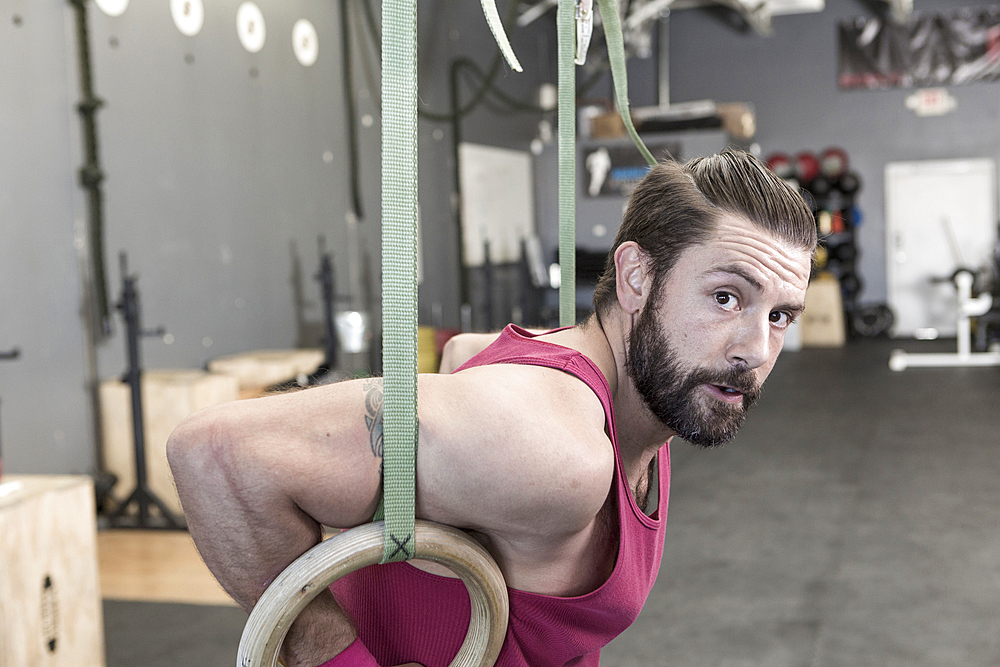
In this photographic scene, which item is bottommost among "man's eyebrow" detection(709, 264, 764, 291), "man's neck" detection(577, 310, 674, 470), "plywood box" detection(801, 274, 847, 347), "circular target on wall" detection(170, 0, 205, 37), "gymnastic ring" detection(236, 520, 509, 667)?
"plywood box" detection(801, 274, 847, 347)

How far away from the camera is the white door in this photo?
9.71m

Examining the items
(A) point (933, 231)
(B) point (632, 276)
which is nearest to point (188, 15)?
(B) point (632, 276)

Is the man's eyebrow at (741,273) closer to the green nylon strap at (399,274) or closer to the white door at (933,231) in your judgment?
the green nylon strap at (399,274)

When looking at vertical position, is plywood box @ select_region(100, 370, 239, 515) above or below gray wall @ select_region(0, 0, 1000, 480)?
below

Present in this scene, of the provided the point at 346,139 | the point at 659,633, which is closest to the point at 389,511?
the point at 659,633

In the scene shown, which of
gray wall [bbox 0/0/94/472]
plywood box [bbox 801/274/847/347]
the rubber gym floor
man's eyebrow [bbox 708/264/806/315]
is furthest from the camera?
plywood box [bbox 801/274/847/347]

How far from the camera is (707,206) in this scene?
684 mm

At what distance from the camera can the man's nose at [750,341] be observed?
0.66 m

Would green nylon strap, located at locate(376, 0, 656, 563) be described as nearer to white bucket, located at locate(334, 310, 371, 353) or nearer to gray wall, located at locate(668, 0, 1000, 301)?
white bucket, located at locate(334, 310, 371, 353)

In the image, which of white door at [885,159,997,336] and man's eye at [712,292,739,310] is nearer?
man's eye at [712,292,739,310]

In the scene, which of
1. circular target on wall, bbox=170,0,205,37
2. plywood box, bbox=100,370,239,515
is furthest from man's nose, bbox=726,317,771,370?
circular target on wall, bbox=170,0,205,37

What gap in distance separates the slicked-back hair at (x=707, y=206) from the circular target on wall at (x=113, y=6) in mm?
3772

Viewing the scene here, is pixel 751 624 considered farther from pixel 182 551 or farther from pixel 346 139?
pixel 346 139

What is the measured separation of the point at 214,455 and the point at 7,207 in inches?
132
